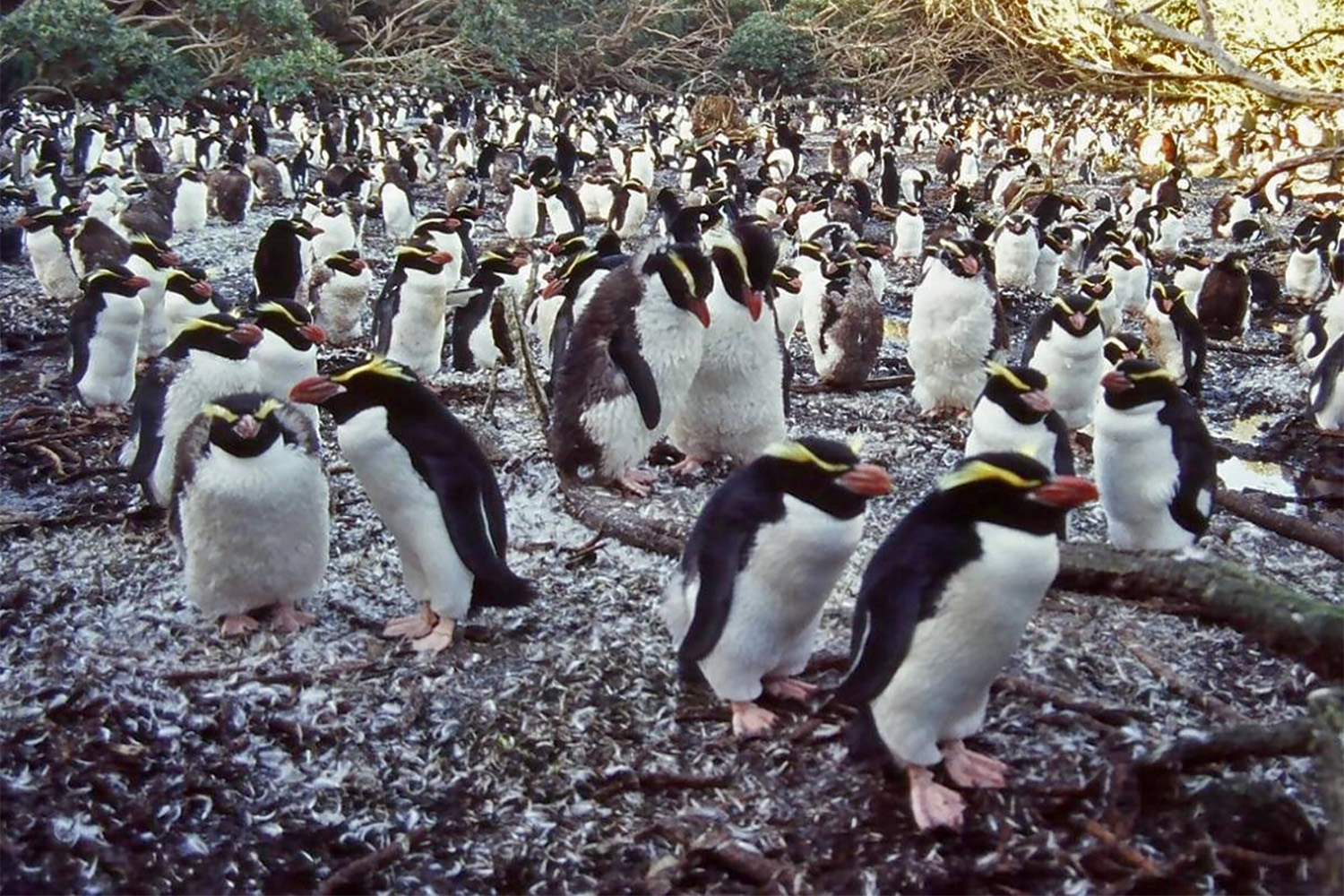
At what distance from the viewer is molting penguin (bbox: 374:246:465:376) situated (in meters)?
7.38

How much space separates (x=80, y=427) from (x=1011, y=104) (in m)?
29.5

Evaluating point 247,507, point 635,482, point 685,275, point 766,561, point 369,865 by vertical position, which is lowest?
point 369,865

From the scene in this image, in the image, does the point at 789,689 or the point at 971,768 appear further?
the point at 789,689

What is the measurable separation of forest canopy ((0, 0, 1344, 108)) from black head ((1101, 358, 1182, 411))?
42.1ft

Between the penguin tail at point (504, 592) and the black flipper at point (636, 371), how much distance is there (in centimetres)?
122

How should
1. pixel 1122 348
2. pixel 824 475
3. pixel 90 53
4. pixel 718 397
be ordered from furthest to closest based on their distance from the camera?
pixel 90 53, pixel 1122 348, pixel 718 397, pixel 824 475

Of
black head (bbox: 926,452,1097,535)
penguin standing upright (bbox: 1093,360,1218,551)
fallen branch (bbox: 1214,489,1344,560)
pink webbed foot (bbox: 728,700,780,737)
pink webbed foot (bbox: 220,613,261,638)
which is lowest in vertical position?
pink webbed foot (bbox: 220,613,261,638)

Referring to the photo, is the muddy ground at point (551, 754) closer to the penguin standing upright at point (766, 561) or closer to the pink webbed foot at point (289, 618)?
the pink webbed foot at point (289, 618)

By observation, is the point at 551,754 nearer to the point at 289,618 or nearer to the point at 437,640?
the point at 437,640

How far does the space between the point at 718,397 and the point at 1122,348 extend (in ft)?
6.60

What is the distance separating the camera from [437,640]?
4.05 m

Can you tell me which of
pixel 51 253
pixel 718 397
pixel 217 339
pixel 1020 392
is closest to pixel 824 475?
pixel 1020 392

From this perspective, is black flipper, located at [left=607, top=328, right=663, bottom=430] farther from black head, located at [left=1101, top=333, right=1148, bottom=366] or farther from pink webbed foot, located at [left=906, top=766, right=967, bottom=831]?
pink webbed foot, located at [left=906, top=766, right=967, bottom=831]

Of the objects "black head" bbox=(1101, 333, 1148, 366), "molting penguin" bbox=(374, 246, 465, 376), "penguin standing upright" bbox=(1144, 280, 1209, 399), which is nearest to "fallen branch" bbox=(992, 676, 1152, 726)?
"black head" bbox=(1101, 333, 1148, 366)
